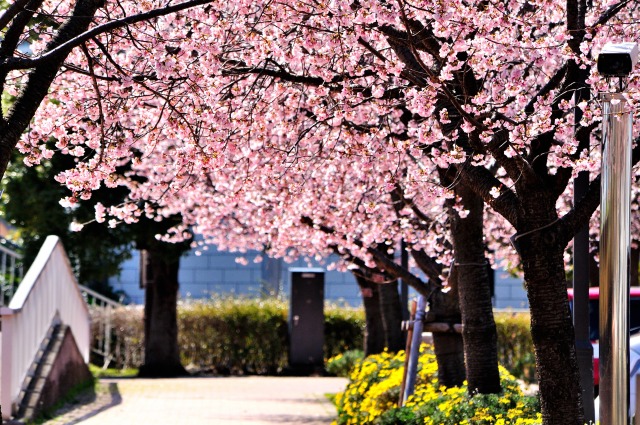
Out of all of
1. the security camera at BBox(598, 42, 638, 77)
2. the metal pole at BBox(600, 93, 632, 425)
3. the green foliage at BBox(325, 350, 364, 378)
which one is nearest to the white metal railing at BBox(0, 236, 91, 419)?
the green foliage at BBox(325, 350, 364, 378)

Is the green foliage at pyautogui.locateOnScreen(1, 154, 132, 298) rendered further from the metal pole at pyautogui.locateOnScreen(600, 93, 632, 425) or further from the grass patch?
the metal pole at pyautogui.locateOnScreen(600, 93, 632, 425)

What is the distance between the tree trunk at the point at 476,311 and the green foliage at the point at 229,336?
13.0 m

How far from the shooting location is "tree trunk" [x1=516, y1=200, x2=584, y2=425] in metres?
7.45

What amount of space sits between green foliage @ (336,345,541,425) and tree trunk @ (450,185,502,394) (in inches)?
7.9

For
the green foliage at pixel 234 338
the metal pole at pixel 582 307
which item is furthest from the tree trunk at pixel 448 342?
the green foliage at pixel 234 338

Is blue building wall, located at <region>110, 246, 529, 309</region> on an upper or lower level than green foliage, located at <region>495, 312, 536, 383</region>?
upper

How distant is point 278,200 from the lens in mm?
11727

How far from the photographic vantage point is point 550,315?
24.6 feet

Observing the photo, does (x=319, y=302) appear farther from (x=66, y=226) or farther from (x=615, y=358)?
(x=615, y=358)

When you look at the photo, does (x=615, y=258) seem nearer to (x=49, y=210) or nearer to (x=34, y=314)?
(x=34, y=314)

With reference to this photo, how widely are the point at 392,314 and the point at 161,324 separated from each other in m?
6.79

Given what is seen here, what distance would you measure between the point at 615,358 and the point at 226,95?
4.05m

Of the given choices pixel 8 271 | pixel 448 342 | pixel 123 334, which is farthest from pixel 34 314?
pixel 8 271

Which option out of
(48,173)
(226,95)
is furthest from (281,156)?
(48,173)
